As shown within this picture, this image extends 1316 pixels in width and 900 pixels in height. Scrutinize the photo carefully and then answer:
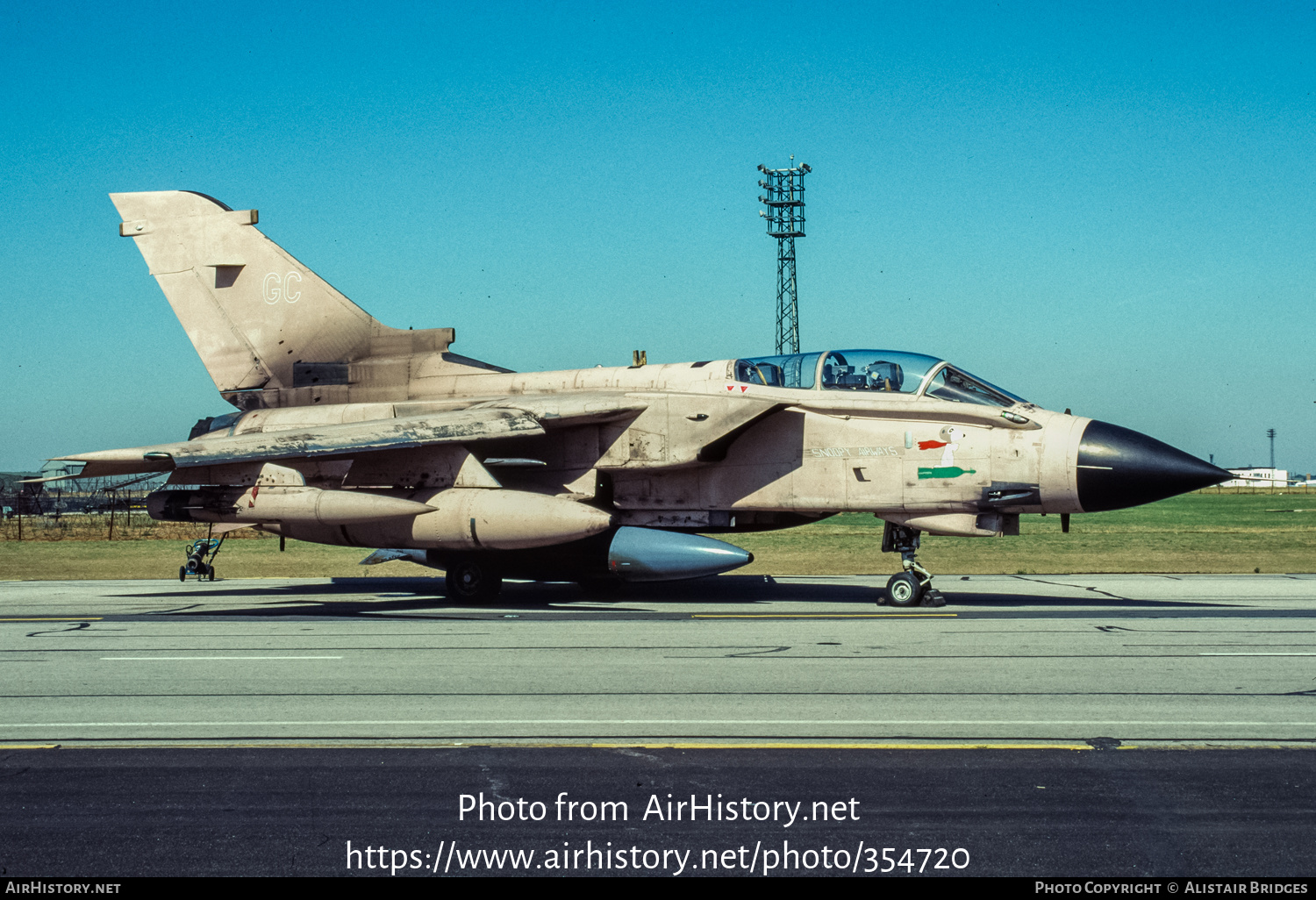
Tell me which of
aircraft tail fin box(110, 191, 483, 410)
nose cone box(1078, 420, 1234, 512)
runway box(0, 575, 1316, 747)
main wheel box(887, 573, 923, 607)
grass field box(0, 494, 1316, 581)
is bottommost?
grass field box(0, 494, 1316, 581)

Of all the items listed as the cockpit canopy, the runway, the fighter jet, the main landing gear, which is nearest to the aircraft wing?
the fighter jet

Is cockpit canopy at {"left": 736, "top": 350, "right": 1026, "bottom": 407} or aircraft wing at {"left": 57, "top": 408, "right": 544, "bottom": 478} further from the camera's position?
aircraft wing at {"left": 57, "top": 408, "right": 544, "bottom": 478}

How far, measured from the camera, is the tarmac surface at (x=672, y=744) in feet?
17.5

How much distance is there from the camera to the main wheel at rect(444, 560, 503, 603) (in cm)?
1728

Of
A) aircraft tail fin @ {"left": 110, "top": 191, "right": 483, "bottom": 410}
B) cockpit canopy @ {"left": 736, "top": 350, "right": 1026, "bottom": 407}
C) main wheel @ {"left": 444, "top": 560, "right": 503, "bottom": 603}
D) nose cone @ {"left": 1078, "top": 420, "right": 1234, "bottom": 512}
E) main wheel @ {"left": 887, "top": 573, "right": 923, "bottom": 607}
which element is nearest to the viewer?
nose cone @ {"left": 1078, "top": 420, "right": 1234, "bottom": 512}

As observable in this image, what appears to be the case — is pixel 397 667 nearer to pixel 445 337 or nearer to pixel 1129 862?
pixel 1129 862

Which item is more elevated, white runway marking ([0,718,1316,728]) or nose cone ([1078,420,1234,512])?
nose cone ([1078,420,1234,512])

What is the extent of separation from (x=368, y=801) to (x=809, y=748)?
9.44ft

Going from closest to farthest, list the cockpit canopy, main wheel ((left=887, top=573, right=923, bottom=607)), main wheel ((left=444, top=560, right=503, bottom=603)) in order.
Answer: the cockpit canopy, main wheel ((left=887, top=573, right=923, bottom=607)), main wheel ((left=444, top=560, right=503, bottom=603))

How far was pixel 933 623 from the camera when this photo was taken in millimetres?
13398

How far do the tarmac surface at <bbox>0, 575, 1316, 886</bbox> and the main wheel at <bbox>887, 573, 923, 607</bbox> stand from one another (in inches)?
54.3

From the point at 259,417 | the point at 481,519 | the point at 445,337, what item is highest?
the point at 445,337

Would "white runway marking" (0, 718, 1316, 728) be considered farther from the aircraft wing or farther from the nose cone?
the aircraft wing
